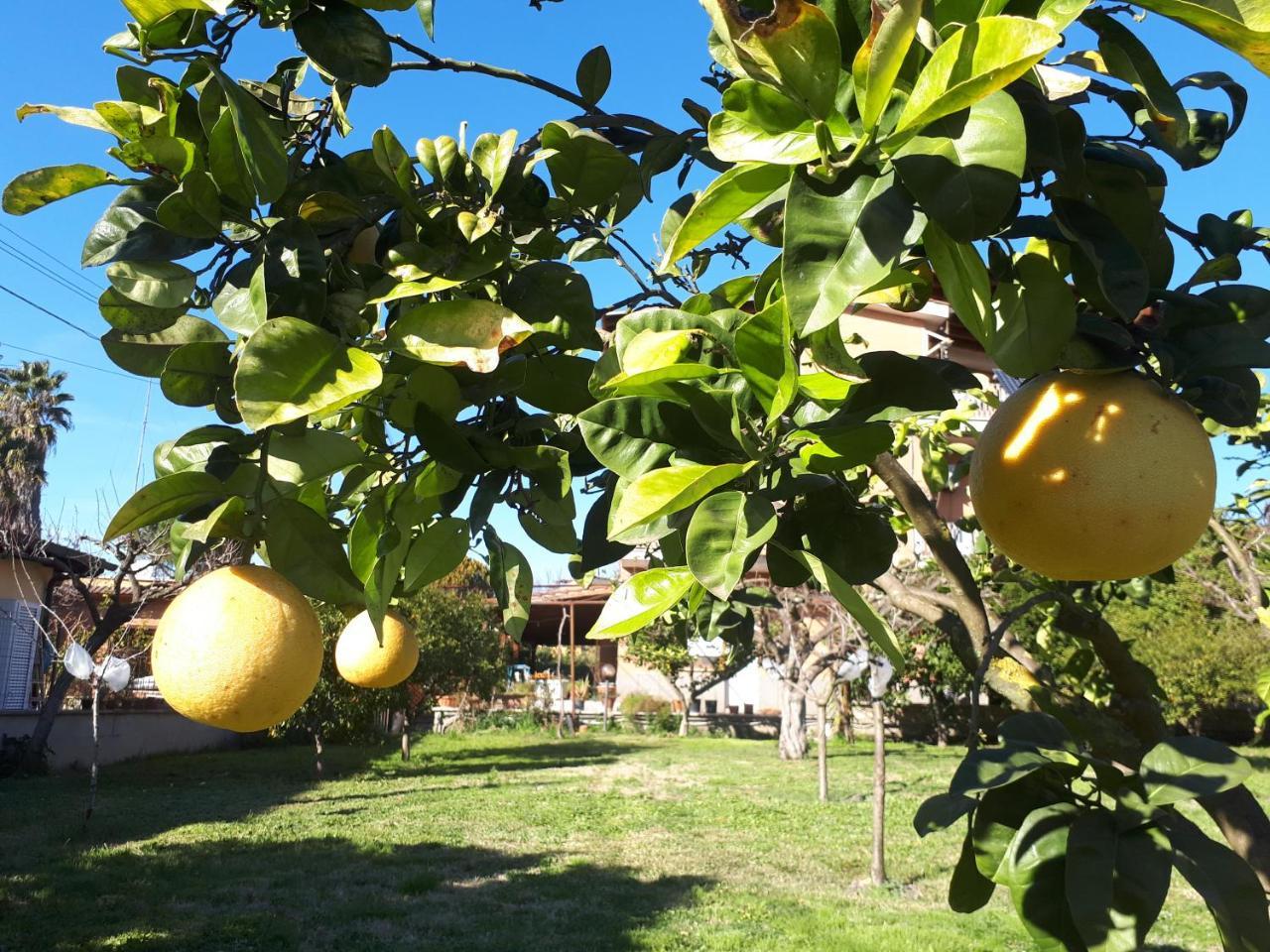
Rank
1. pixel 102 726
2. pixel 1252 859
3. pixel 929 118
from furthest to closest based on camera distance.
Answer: pixel 102 726 → pixel 1252 859 → pixel 929 118

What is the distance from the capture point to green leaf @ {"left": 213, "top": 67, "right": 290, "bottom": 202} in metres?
0.77

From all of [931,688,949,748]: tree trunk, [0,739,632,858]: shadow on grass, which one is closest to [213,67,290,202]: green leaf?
[0,739,632,858]: shadow on grass

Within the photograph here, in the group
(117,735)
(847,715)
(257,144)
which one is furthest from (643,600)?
(847,715)

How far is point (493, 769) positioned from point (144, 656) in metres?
5.16

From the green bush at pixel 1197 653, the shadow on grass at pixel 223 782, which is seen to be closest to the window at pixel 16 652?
the shadow on grass at pixel 223 782

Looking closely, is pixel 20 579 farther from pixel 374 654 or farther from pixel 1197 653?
pixel 1197 653

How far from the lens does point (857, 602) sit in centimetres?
70

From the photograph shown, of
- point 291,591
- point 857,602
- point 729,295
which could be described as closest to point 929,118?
point 857,602

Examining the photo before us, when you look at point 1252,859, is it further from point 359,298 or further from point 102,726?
point 102,726

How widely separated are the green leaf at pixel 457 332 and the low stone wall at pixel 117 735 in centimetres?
1294

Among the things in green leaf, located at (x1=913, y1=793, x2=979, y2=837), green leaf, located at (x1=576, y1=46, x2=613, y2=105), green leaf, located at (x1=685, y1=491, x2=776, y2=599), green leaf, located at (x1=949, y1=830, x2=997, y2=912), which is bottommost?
green leaf, located at (x1=949, y1=830, x2=997, y2=912)

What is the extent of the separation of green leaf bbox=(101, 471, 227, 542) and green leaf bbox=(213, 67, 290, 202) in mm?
274

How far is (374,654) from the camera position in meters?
1.69

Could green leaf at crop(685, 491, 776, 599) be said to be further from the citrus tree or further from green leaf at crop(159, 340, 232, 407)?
green leaf at crop(159, 340, 232, 407)
